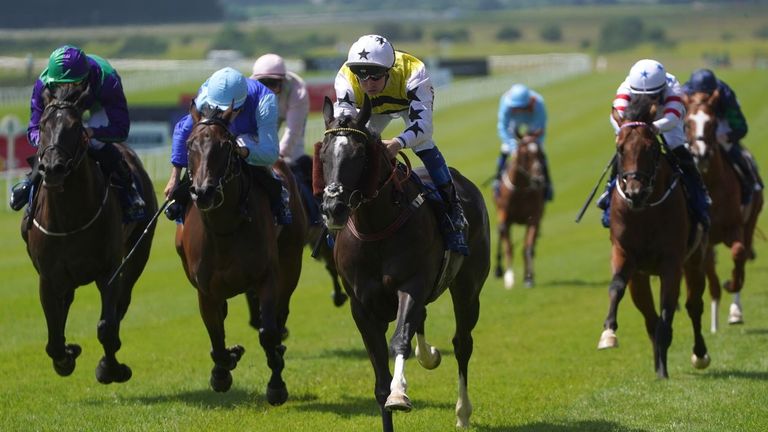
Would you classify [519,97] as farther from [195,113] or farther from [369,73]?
[369,73]

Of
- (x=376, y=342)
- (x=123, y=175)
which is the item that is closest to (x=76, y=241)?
(x=123, y=175)

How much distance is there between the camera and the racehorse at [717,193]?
44.1 feet

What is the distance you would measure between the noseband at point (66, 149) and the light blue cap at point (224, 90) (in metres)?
0.85

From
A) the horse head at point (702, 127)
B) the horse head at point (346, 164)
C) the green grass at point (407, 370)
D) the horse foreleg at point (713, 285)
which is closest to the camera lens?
the horse head at point (346, 164)

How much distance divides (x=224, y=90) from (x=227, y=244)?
3.70 feet

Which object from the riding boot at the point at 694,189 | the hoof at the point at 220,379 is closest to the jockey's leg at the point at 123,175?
the hoof at the point at 220,379

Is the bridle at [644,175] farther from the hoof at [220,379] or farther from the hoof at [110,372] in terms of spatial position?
the hoof at [110,372]

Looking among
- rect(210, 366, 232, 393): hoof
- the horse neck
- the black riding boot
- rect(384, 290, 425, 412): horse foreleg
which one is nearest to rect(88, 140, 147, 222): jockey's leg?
the horse neck

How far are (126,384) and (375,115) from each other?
3.83 meters

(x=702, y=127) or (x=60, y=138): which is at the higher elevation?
(x=60, y=138)

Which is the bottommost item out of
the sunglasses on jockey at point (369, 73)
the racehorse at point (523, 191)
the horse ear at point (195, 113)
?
the racehorse at point (523, 191)

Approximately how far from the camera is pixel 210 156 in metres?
8.98

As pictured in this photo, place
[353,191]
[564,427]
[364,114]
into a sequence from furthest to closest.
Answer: [564,427], [364,114], [353,191]

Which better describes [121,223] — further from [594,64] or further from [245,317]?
[594,64]
